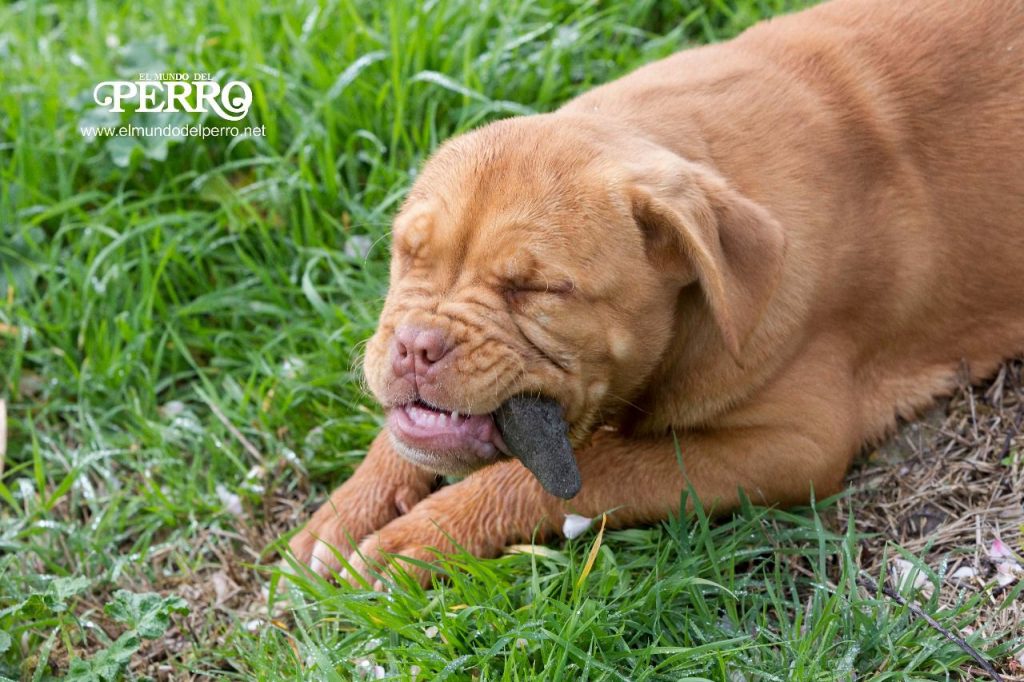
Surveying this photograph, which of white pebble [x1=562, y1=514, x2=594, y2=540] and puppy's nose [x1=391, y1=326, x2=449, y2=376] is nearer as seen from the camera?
puppy's nose [x1=391, y1=326, x2=449, y2=376]

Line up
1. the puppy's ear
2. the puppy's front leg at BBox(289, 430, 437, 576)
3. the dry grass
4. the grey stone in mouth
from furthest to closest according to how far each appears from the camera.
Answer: the puppy's front leg at BBox(289, 430, 437, 576) < the dry grass < the grey stone in mouth < the puppy's ear

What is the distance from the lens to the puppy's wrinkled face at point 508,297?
328cm

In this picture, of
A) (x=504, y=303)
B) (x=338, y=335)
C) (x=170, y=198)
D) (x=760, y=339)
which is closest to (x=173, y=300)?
(x=170, y=198)

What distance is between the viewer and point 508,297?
332 centimetres

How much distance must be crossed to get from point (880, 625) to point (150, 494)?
98.7 inches

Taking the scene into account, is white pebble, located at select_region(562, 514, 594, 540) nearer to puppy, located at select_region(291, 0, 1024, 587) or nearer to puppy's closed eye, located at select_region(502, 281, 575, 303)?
puppy, located at select_region(291, 0, 1024, 587)

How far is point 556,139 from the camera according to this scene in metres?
3.45

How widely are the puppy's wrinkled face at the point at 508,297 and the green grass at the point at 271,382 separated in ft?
1.85

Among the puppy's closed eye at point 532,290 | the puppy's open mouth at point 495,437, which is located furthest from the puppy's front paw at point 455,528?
the puppy's closed eye at point 532,290

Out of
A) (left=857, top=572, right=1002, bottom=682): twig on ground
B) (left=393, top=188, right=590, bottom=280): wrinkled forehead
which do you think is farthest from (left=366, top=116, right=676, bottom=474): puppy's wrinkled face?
(left=857, top=572, right=1002, bottom=682): twig on ground

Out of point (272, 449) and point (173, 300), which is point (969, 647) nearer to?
point (272, 449)

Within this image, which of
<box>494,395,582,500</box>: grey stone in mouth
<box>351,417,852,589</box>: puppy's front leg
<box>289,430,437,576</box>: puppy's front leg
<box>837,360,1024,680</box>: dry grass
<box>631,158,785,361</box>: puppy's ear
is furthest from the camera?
<box>289,430,437,576</box>: puppy's front leg

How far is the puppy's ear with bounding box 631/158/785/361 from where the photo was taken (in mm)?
3248

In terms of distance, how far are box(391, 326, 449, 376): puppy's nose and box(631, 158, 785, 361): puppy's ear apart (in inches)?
25.2
